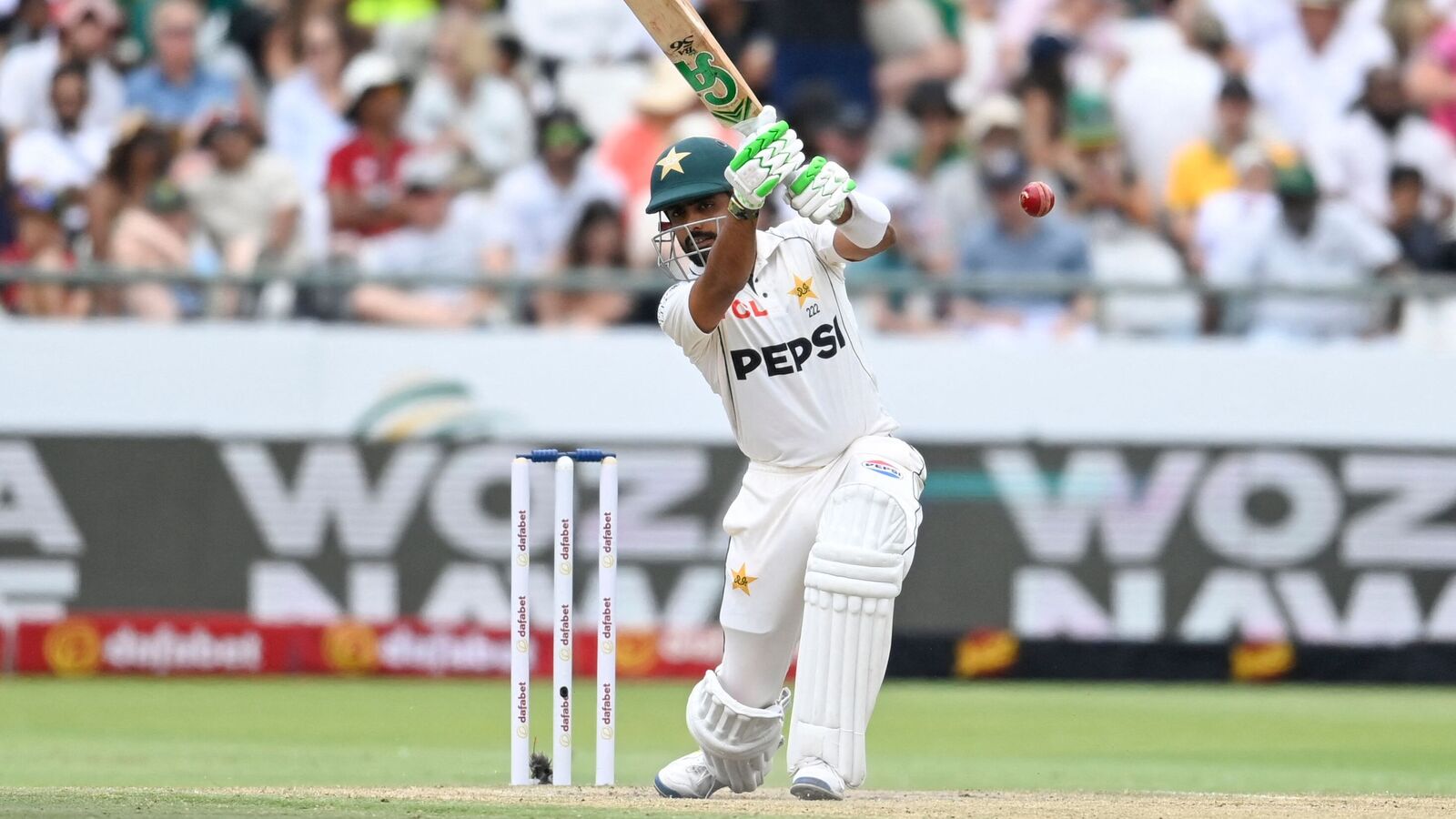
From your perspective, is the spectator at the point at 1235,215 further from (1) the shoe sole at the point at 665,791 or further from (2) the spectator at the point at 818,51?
(1) the shoe sole at the point at 665,791

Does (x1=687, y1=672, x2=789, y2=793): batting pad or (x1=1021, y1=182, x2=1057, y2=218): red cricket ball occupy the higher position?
(x1=1021, y1=182, x2=1057, y2=218): red cricket ball

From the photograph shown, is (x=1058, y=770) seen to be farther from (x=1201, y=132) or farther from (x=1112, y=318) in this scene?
(x=1201, y=132)

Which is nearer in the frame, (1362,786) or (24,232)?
(1362,786)

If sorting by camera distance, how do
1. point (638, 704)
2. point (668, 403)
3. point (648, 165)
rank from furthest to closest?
point (648, 165)
point (668, 403)
point (638, 704)

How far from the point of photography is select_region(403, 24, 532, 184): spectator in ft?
40.8

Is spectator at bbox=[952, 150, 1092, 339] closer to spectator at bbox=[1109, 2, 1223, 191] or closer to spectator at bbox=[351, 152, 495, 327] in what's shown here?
spectator at bbox=[1109, 2, 1223, 191]

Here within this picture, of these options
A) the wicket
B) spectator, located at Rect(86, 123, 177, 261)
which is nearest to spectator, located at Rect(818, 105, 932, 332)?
spectator, located at Rect(86, 123, 177, 261)

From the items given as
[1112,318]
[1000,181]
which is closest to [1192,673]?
[1112,318]

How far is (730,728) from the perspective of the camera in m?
6.14

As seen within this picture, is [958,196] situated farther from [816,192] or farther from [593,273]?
[816,192]

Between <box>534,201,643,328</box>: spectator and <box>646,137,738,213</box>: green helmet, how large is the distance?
5049mm

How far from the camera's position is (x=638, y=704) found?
10.2m

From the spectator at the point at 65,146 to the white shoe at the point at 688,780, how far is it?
6.53m

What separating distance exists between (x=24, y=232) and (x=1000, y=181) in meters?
4.87
